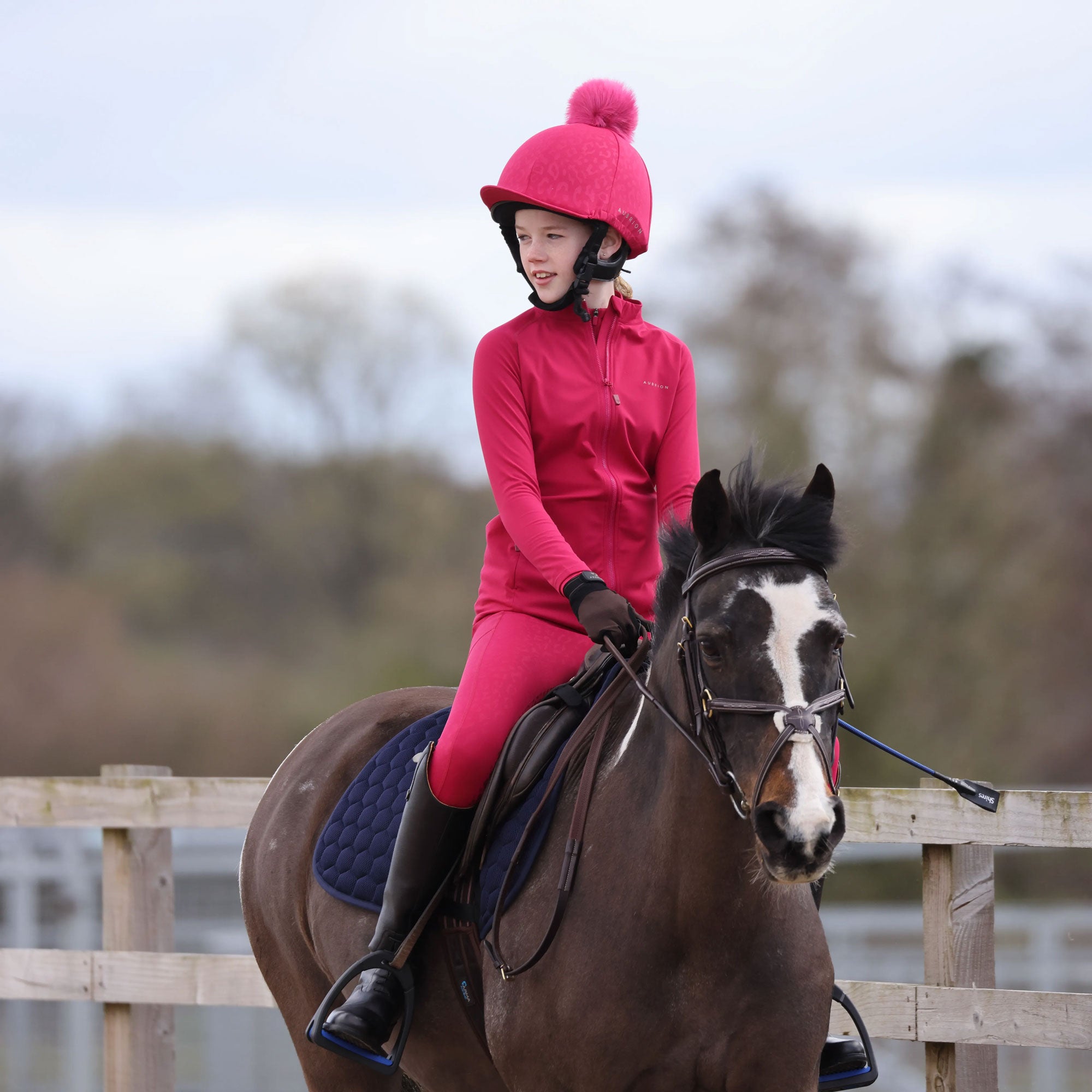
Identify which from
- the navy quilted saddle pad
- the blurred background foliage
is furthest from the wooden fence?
the blurred background foliage

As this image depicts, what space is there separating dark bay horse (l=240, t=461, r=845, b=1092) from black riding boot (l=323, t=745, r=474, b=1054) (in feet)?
1.06

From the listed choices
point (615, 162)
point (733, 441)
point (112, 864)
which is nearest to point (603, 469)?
point (615, 162)

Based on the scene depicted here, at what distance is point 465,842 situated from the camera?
12.0 ft

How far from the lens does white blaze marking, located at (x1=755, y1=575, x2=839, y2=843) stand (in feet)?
8.55

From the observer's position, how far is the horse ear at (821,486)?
10.0 feet

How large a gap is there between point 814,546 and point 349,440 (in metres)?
28.8

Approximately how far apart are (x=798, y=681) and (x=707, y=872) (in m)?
0.53

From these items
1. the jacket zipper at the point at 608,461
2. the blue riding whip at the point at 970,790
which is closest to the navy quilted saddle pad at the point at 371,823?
the jacket zipper at the point at 608,461

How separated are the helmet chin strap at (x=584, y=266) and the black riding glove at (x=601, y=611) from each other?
2.54ft

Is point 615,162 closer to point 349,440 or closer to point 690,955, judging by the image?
point 690,955

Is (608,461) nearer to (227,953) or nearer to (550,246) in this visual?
(550,246)

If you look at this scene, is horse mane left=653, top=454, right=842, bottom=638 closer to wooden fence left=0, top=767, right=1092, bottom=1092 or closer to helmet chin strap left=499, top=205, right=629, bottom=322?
helmet chin strap left=499, top=205, right=629, bottom=322

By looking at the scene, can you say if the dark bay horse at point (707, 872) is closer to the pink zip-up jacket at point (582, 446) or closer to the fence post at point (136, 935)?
the pink zip-up jacket at point (582, 446)

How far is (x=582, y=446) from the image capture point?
12.1 feet
